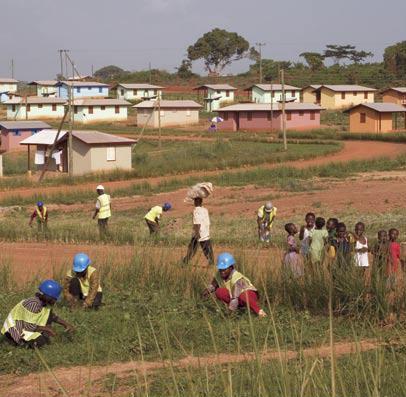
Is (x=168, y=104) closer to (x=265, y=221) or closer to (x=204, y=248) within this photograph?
(x=265, y=221)

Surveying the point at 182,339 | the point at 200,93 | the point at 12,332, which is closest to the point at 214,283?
the point at 182,339

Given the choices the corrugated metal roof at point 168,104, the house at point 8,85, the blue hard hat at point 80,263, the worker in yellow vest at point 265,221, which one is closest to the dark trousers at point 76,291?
the blue hard hat at point 80,263

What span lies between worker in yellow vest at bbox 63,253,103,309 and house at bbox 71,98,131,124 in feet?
237

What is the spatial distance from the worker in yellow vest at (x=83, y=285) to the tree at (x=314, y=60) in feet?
363

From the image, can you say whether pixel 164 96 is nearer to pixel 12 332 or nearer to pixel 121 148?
pixel 121 148

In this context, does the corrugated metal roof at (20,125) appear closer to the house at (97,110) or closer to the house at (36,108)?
the house at (97,110)

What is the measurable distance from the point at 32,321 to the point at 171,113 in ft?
230

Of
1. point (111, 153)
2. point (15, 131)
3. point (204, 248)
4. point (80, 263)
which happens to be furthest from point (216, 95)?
Answer: point (80, 263)

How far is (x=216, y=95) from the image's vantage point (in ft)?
323

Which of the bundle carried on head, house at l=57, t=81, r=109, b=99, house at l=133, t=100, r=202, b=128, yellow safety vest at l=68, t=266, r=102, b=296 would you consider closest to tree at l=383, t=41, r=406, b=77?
house at l=57, t=81, r=109, b=99

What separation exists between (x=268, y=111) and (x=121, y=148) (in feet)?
95.4

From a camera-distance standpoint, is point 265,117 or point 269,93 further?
point 269,93

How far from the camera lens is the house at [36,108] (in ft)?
282

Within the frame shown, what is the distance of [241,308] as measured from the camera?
31.1 ft
